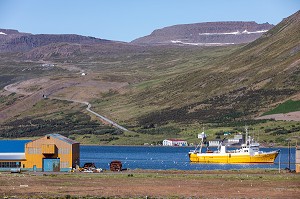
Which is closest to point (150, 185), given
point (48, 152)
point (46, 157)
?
point (48, 152)

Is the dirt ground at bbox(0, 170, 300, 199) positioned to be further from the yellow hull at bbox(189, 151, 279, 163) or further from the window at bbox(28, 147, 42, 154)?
the yellow hull at bbox(189, 151, 279, 163)

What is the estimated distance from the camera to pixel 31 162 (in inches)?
4619

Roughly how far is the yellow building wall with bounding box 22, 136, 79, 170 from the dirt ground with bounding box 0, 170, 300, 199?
14.1 meters

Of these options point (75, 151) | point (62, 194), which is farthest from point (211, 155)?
point (62, 194)

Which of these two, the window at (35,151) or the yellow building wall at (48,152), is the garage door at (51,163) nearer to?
the yellow building wall at (48,152)

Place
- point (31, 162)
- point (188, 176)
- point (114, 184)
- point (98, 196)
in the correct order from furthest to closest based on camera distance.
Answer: point (31, 162) → point (188, 176) → point (114, 184) → point (98, 196)

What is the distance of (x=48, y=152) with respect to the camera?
11719cm

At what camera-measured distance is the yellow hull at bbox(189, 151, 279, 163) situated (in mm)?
157950

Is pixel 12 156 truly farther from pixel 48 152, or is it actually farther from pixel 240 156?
pixel 240 156

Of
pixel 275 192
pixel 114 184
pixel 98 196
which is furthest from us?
pixel 114 184

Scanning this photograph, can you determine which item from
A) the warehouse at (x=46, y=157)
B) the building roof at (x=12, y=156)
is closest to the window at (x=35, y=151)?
the warehouse at (x=46, y=157)

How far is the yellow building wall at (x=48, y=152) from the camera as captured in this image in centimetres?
11725

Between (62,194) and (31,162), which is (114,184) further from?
(31,162)

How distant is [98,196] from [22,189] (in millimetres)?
9332
